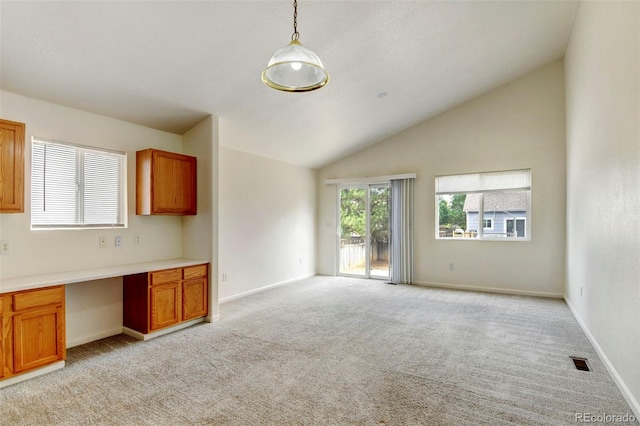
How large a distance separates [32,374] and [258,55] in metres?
3.63

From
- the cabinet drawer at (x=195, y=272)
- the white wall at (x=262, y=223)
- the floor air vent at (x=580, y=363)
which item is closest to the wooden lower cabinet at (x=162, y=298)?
the cabinet drawer at (x=195, y=272)

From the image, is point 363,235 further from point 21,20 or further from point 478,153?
point 21,20

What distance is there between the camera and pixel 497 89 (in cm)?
593

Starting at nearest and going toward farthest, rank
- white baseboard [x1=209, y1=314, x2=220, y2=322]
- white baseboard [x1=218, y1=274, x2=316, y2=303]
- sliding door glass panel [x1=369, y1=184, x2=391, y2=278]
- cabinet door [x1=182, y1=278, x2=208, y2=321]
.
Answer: cabinet door [x1=182, y1=278, x2=208, y2=321], white baseboard [x1=209, y1=314, x2=220, y2=322], white baseboard [x1=218, y1=274, x2=316, y2=303], sliding door glass panel [x1=369, y1=184, x2=391, y2=278]

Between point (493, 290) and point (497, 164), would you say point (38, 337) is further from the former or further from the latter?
point (497, 164)

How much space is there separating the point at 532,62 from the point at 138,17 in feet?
18.6

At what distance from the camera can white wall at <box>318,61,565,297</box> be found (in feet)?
18.1

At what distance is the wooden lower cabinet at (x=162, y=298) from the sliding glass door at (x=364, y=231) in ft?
12.8

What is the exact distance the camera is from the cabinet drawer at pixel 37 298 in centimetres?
271

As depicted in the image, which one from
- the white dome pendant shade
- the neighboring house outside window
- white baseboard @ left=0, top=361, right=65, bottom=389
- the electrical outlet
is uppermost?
the white dome pendant shade

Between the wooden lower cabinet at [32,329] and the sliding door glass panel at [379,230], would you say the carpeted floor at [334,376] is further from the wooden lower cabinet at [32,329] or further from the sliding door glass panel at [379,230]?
the sliding door glass panel at [379,230]

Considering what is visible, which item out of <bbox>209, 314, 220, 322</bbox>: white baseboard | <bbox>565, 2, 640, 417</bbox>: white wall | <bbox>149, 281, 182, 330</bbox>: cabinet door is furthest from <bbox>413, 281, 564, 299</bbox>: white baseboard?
<bbox>149, 281, 182, 330</bbox>: cabinet door

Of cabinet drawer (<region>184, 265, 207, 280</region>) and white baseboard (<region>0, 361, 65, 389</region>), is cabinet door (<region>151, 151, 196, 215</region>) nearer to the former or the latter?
cabinet drawer (<region>184, 265, 207, 280</region>)

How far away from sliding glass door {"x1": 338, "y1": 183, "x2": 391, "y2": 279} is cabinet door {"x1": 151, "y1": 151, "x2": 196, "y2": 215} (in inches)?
153
